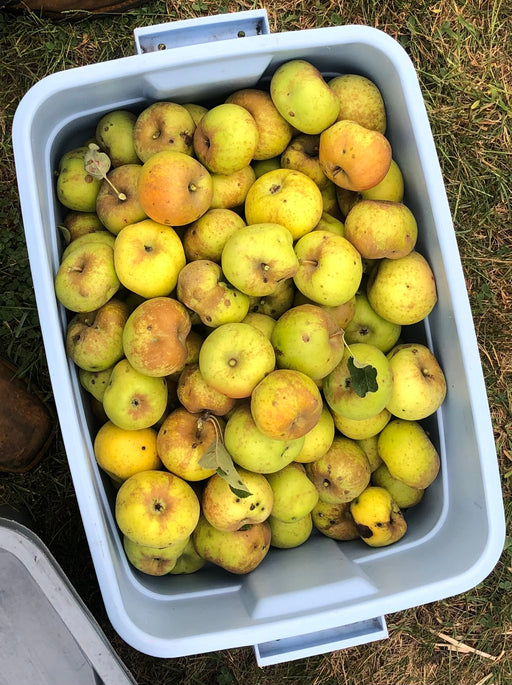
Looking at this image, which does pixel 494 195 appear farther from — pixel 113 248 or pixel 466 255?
pixel 113 248

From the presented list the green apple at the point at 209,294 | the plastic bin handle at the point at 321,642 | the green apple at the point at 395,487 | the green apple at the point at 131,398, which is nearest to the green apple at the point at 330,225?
the green apple at the point at 209,294

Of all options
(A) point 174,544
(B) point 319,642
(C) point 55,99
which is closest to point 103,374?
(A) point 174,544

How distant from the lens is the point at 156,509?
5.25 ft

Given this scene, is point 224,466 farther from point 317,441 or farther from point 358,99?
point 358,99

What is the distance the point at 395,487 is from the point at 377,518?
17 centimetres

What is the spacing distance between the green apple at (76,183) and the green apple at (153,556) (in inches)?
39.8

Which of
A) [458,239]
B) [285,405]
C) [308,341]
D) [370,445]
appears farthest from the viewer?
[458,239]

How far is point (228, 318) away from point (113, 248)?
1.28ft

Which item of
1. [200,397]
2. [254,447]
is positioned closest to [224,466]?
[254,447]

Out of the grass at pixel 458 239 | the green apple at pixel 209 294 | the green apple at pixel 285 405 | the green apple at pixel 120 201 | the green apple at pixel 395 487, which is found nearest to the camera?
the green apple at pixel 285 405

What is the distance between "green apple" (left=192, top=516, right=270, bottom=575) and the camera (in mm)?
1713

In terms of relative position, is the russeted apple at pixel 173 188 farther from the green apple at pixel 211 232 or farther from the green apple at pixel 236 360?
the green apple at pixel 236 360

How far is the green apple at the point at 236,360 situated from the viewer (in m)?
1.55

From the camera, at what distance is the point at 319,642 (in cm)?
180
